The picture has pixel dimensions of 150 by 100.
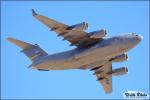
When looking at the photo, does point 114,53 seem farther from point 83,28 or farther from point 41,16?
point 41,16

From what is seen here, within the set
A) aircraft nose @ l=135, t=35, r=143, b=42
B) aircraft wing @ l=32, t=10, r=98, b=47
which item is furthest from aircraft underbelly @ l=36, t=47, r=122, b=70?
aircraft nose @ l=135, t=35, r=143, b=42

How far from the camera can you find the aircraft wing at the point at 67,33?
3619cm

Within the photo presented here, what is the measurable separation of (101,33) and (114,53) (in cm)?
198

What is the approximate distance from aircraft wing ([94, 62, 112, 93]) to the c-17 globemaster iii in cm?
202

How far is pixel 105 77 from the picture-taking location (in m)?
44.0

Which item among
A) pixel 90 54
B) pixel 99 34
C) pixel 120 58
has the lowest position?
pixel 120 58

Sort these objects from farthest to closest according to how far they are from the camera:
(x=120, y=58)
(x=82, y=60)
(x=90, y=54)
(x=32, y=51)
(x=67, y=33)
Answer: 1. (x=32, y=51)
2. (x=120, y=58)
3. (x=82, y=60)
4. (x=67, y=33)
5. (x=90, y=54)

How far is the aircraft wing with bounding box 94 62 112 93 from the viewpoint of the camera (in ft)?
143

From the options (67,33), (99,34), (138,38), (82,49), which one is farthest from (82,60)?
(138,38)

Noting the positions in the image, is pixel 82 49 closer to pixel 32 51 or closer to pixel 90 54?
pixel 90 54

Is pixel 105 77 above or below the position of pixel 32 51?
below

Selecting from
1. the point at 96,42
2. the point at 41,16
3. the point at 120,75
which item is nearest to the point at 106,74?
the point at 120,75

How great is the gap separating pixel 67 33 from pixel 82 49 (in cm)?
208

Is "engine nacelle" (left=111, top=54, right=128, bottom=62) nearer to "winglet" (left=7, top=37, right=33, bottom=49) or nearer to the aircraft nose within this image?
the aircraft nose
